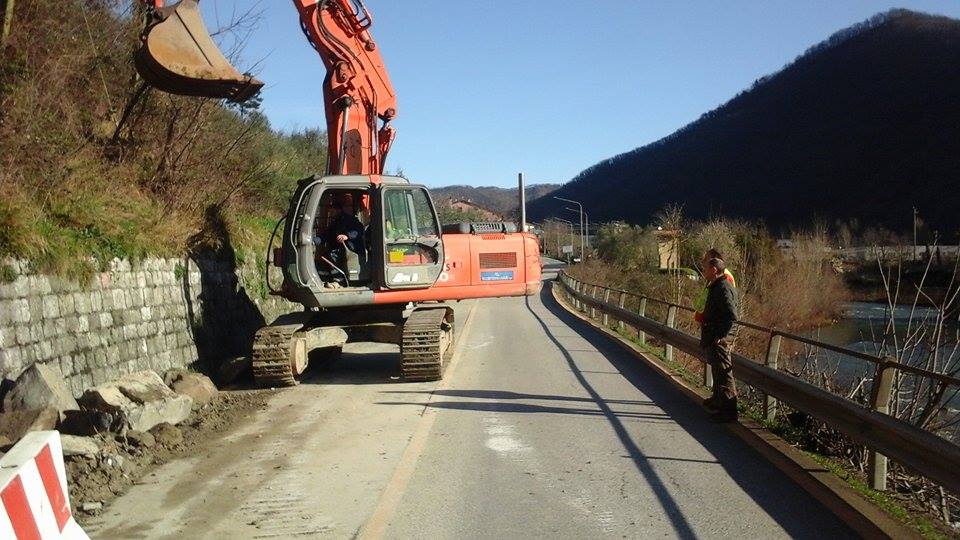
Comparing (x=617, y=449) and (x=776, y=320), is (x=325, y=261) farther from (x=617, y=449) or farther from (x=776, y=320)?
(x=776, y=320)

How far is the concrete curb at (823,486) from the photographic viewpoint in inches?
217

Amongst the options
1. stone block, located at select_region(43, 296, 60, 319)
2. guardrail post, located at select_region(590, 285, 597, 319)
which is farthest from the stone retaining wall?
guardrail post, located at select_region(590, 285, 597, 319)

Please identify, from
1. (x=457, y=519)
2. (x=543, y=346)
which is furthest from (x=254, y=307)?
(x=457, y=519)

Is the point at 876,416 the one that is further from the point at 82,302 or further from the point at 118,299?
the point at 118,299

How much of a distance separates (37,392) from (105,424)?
66cm

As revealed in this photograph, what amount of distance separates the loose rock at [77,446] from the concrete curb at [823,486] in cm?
585

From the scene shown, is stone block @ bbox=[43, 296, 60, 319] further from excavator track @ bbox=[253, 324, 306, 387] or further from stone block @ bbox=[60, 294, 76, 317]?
Result: excavator track @ bbox=[253, 324, 306, 387]

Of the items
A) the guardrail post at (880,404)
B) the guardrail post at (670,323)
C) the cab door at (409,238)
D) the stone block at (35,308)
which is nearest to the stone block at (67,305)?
the stone block at (35,308)

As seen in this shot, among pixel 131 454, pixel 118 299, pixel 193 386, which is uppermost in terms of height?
pixel 118 299

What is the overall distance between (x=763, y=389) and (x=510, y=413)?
2799mm

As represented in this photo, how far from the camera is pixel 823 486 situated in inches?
255

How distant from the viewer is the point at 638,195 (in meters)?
122

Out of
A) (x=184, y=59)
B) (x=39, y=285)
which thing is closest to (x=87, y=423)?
(x=39, y=285)

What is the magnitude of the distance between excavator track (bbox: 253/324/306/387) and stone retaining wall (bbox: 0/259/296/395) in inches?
56.2
